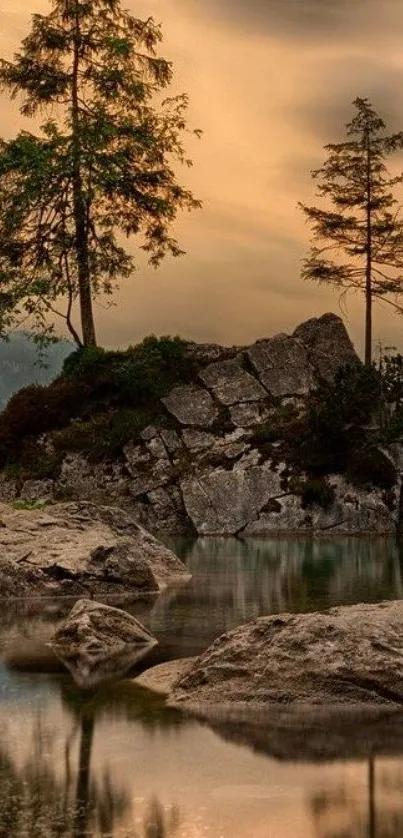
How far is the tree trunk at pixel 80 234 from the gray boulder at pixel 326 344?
872cm

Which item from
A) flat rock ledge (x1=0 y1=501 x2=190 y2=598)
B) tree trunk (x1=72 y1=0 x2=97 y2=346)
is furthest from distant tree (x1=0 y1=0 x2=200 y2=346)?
flat rock ledge (x1=0 y1=501 x2=190 y2=598)

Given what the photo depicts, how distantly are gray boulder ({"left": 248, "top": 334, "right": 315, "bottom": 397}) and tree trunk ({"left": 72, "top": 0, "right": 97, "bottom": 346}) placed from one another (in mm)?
6977

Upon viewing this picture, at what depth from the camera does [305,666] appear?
9.36 metres

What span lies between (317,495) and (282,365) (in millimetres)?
8590

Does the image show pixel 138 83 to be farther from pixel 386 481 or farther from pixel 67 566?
pixel 67 566

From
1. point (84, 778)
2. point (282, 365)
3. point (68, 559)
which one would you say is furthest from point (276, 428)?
point (84, 778)

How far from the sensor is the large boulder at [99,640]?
11.4 m

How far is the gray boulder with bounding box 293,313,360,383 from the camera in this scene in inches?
1815

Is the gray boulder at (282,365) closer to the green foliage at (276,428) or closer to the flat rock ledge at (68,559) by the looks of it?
the green foliage at (276,428)

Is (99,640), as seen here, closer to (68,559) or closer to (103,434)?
(68,559)

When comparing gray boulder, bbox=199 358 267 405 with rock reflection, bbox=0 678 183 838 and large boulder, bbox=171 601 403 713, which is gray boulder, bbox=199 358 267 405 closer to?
large boulder, bbox=171 601 403 713

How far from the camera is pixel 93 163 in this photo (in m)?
45.3

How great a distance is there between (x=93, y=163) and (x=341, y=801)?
135 feet

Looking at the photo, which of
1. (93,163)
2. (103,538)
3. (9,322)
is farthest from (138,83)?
(103,538)
